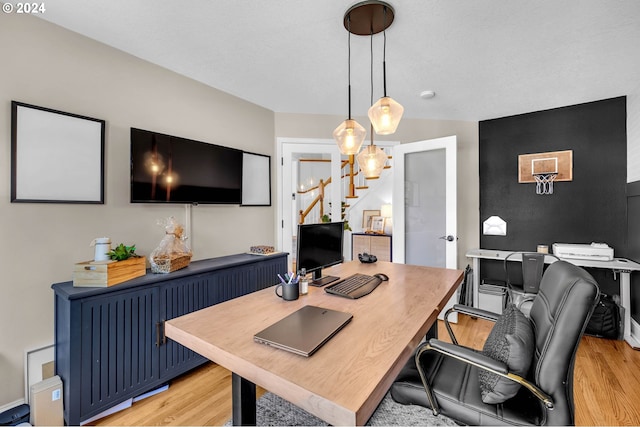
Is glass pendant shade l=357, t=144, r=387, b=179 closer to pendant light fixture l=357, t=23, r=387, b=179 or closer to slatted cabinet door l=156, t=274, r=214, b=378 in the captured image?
pendant light fixture l=357, t=23, r=387, b=179

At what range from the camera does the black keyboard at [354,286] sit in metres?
1.61

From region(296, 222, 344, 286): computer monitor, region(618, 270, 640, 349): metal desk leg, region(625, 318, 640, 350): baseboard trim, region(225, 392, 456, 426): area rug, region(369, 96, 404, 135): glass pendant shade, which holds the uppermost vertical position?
region(369, 96, 404, 135): glass pendant shade

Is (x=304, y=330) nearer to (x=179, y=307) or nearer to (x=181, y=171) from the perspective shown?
(x=179, y=307)

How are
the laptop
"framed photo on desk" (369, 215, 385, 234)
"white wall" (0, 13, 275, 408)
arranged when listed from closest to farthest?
the laptop
"white wall" (0, 13, 275, 408)
"framed photo on desk" (369, 215, 385, 234)

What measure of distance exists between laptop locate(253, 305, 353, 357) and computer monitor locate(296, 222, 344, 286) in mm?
420

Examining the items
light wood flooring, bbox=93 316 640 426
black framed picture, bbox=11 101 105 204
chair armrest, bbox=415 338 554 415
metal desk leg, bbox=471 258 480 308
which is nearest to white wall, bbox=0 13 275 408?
black framed picture, bbox=11 101 105 204

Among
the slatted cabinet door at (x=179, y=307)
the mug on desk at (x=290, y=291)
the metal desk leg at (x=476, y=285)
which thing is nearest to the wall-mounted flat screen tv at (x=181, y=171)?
the slatted cabinet door at (x=179, y=307)

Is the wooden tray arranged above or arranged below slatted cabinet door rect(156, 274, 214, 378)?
above

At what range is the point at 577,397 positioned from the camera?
1.98 meters

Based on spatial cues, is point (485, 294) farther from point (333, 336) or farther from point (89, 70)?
Result: point (89, 70)

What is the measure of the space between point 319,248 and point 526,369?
117 centimetres

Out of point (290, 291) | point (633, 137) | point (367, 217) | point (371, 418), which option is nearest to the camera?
point (290, 291)

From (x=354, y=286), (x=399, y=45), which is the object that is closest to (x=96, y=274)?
(x=354, y=286)

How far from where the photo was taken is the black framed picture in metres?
1.76
